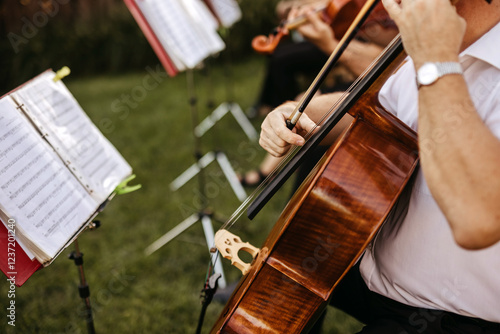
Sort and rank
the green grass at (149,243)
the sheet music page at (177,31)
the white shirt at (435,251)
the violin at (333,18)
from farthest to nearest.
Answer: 1. the violin at (333,18)
2. the green grass at (149,243)
3. the sheet music page at (177,31)
4. the white shirt at (435,251)

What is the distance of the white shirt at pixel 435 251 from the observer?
94cm

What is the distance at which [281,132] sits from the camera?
1143 mm

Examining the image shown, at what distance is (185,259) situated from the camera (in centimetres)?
258

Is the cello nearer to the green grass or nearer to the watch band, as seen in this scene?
the watch band

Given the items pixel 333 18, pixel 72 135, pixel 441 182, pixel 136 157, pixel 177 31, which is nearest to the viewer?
pixel 441 182

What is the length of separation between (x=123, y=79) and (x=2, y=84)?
69.5 inches

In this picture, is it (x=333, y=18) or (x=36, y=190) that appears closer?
(x=36, y=190)

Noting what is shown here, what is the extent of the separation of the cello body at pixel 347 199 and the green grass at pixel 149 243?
3.81ft

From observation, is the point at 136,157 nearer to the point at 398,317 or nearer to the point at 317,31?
the point at 317,31

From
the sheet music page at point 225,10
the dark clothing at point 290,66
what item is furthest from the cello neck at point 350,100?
the dark clothing at point 290,66

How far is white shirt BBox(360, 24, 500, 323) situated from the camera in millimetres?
938

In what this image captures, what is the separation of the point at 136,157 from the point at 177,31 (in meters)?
1.81

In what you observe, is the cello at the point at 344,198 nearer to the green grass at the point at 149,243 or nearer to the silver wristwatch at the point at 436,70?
the silver wristwatch at the point at 436,70

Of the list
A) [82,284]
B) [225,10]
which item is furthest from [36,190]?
[225,10]
